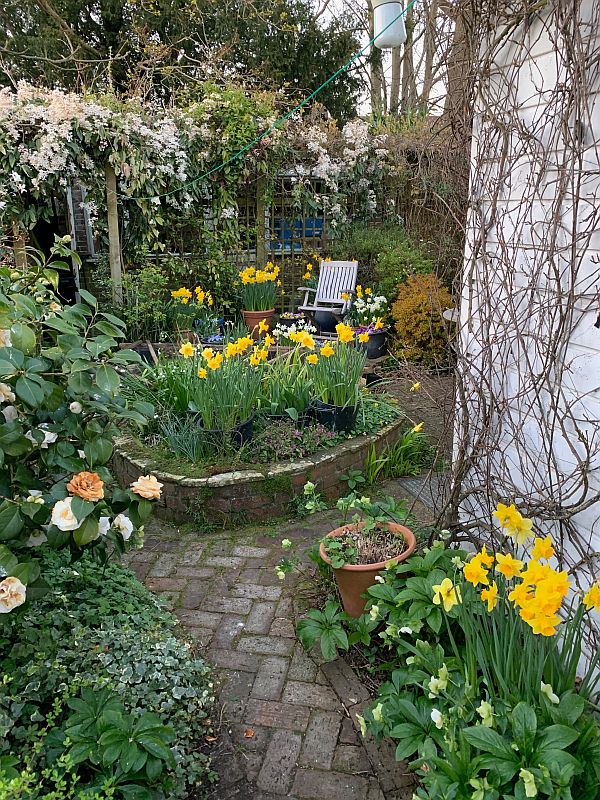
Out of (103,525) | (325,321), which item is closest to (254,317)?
(325,321)

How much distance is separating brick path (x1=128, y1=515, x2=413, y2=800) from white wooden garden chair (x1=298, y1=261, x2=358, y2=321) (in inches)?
164

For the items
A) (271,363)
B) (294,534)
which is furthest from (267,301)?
(294,534)

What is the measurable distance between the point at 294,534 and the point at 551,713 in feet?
6.30

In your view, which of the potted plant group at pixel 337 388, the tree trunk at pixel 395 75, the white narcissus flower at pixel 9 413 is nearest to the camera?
the white narcissus flower at pixel 9 413

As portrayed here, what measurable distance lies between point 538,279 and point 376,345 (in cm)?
418

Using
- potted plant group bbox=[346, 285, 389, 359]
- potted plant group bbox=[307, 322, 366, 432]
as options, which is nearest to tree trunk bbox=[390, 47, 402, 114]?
potted plant group bbox=[346, 285, 389, 359]

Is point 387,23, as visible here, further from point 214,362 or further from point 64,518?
point 64,518

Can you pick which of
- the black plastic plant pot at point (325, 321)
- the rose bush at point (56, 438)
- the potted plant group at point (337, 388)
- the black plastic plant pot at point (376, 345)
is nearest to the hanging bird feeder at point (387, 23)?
the potted plant group at point (337, 388)

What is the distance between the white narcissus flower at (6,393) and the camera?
1.73 m

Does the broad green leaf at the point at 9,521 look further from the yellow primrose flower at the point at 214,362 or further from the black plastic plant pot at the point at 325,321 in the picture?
the black plastic plant pot at the point at 325,321

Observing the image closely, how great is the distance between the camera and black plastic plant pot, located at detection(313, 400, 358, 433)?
3.89m

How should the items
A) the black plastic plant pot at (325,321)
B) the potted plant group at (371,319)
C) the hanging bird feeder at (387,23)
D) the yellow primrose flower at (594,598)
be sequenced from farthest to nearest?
the black plastic plant pot at (325,321) < the potted plant group at (371,319) < the hanging bird feeder at (387,23) < the yellow primrose flower at (594,598)

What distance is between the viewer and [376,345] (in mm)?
6293

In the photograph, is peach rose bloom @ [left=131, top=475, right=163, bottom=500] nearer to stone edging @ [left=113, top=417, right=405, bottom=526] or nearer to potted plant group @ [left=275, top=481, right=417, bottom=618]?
potted plant group @ [left=275, top=481, right=417, bottom=618]
